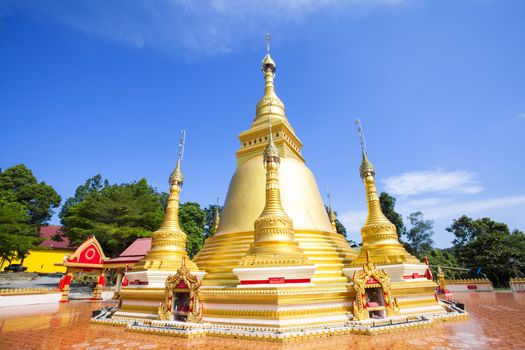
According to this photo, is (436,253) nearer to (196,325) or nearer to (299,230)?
(299,230)

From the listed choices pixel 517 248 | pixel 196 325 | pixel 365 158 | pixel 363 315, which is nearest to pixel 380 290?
pixel 363 315

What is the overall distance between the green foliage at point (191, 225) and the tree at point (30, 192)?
1946 cm

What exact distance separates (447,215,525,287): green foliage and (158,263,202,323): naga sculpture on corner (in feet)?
97.4

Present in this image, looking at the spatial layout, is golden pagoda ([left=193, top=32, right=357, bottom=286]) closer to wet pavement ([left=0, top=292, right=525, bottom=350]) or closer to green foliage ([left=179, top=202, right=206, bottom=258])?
wet pavement ([left=0, top=292, right=525, bottom=350])

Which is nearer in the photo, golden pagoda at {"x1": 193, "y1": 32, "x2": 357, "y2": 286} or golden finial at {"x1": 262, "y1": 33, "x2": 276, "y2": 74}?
golden pagoda at {"x1": 193, "y1": 32, "x2": 357, "y2": 286}

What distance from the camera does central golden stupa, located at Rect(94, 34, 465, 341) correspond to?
27.5ft

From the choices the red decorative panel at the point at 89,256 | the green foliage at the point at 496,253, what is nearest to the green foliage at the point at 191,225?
the red decorative panel at the point at 89,256

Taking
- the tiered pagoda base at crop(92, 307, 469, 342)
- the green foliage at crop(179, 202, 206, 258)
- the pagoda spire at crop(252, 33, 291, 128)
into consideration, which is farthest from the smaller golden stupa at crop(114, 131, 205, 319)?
the green foliage at crop(179, 202, 206, 258)

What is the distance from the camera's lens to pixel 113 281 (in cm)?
3172

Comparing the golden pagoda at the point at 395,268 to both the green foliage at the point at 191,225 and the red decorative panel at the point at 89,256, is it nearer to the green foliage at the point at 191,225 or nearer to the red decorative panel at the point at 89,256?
the red decorative panel at the point at 89,256

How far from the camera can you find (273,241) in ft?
32.9

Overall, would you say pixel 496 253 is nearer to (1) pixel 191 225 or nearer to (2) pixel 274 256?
(2) pixel 274 256

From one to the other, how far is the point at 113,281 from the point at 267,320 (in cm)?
2973

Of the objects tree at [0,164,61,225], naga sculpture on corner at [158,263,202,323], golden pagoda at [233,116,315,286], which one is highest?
tree at [0,164,61,225]
